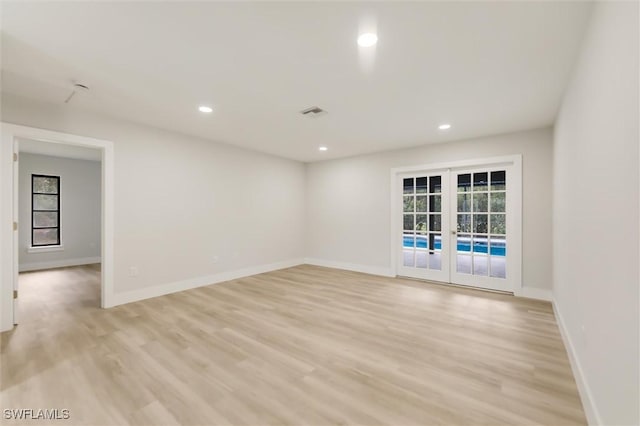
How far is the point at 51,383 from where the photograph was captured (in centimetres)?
203

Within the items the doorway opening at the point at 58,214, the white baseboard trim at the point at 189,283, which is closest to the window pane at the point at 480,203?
the white baseboard trim at the point at 189,283

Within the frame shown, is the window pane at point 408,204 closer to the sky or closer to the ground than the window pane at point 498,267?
closer to the sky

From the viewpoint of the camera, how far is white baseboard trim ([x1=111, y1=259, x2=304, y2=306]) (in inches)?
149

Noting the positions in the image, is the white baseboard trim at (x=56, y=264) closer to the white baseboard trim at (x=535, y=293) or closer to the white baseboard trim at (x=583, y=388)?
the white baseboard trim at (x=583, y=388)

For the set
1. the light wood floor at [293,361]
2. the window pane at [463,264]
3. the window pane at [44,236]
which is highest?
the window pane at [44,236]

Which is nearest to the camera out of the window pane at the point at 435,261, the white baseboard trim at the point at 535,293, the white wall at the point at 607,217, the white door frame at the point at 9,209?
the white wall at the point at 607,217

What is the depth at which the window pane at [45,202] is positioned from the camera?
20.5 ft

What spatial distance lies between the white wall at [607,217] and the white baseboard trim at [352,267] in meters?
3.39

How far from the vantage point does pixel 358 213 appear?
5938mm

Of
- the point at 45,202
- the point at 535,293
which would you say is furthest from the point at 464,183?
the point at 45,202

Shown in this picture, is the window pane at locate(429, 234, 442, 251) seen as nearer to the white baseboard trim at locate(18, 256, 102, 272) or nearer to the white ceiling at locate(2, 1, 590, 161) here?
the white ceiling at locate(2, 1, 590, 161)

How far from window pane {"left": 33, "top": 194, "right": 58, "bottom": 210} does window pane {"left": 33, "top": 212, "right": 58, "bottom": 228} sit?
0.14 meters

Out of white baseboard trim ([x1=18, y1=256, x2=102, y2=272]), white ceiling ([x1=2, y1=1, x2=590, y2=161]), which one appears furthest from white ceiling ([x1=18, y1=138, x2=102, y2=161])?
white ceiling ([x1=2, y1=1, x2=590, y2=161])

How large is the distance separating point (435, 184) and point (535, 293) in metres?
2.25
